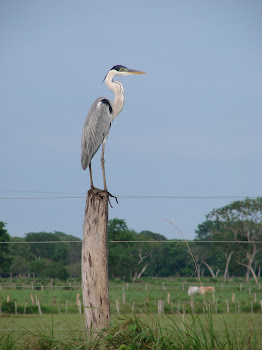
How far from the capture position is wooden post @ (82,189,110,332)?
4.54m

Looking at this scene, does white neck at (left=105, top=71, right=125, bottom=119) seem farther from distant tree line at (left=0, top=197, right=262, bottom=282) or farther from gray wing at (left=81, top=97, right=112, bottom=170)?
distant tree line at (left=0, top=197, right=262, bottom=282)

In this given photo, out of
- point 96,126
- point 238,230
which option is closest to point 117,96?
point 96,126

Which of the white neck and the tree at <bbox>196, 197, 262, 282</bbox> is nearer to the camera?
the white neck

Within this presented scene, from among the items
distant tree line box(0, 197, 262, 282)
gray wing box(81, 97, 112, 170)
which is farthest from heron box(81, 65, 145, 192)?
distant tree line box(0, 197, 262, 282)

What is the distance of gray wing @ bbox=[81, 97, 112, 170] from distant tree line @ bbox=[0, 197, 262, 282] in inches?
51.3

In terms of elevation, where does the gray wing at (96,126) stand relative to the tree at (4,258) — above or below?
above

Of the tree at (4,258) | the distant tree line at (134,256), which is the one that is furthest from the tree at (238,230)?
the tree at (4,258)

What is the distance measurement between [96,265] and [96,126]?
2.24 meters

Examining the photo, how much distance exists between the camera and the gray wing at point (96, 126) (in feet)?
20.4

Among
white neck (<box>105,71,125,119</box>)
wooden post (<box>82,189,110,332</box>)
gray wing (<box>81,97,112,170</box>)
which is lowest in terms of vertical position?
wooden post (<box>82,189,110,332</box>)

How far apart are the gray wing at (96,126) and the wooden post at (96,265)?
1.45 meters

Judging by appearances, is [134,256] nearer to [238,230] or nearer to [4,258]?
[4,258]

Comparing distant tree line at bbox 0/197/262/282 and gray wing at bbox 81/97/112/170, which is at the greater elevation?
gray wing at bbox 81/97/112/170

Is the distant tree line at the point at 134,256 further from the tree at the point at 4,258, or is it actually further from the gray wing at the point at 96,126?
the gray wing at the point at 96,126
